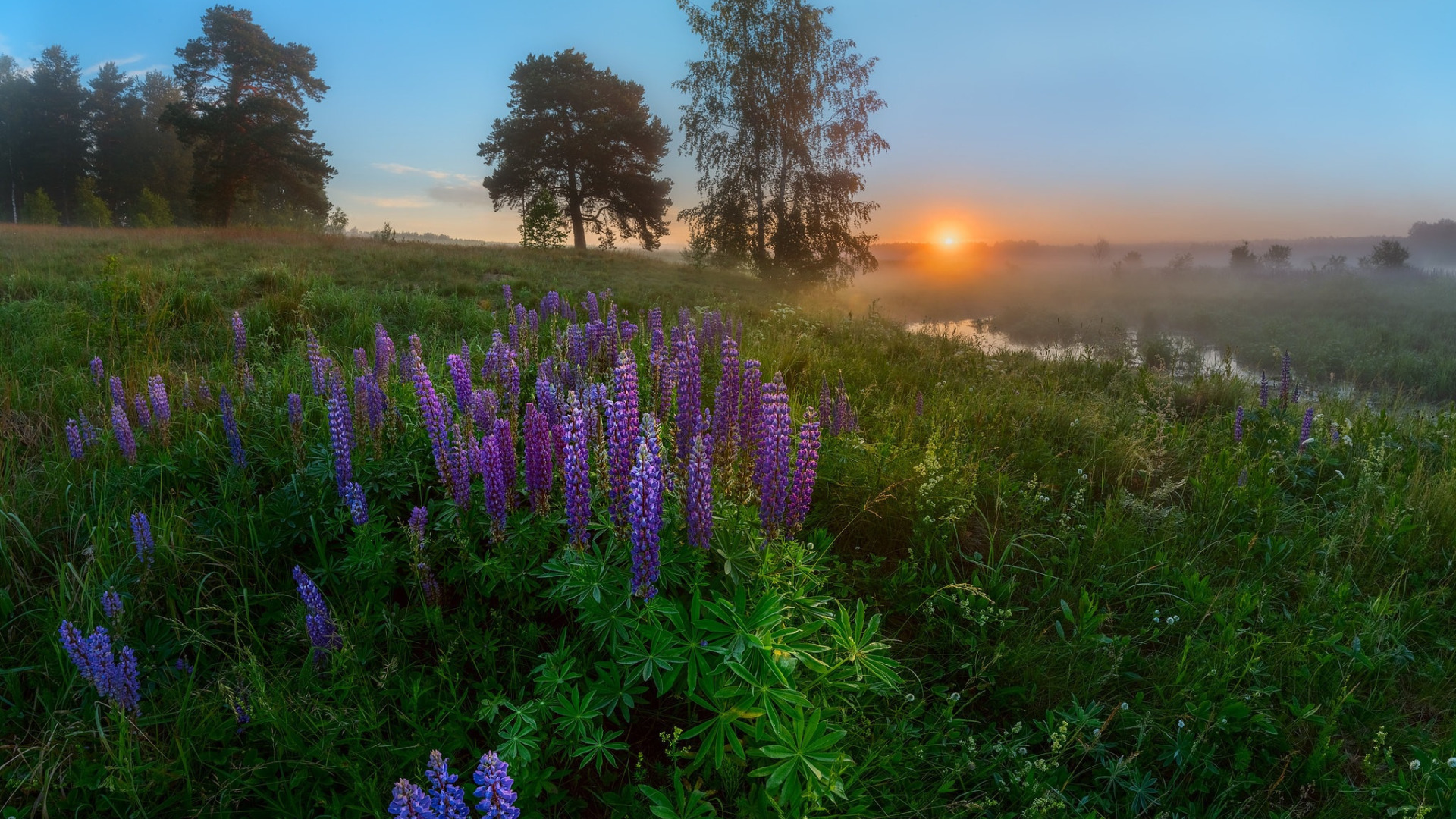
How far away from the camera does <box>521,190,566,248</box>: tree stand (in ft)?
79.0

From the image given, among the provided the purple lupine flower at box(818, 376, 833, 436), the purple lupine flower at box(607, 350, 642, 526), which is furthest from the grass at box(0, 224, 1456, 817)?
the purple lupine flower at box(818, 376, 833, 436)

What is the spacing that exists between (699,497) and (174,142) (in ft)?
221

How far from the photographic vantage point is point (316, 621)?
2568 mm

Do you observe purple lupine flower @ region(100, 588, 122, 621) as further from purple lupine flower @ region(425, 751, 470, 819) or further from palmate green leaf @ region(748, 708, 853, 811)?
palmate green leaf @ region(748, 708, 853, 811)

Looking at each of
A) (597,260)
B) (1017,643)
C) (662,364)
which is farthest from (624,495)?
(597,260)

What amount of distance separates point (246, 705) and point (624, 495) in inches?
65.6

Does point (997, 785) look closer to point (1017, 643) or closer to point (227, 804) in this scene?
point (1017, 643)

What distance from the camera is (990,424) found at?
5.83m

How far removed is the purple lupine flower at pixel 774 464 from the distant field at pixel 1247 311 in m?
13.1

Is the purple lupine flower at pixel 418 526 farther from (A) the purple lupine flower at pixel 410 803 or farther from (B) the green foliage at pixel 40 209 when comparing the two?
(B) the green foliage at pixel 40 209

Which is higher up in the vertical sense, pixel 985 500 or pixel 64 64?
pixel 64 64

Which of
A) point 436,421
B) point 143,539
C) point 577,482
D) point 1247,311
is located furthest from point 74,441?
point 1247,311

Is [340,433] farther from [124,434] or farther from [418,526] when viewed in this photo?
[124,434]

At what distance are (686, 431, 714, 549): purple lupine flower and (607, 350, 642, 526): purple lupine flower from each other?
0.24 m
